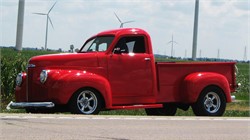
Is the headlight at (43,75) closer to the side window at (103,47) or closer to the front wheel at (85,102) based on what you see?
the front wheel at (85,102)

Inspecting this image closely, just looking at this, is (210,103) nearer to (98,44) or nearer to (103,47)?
(103,47)

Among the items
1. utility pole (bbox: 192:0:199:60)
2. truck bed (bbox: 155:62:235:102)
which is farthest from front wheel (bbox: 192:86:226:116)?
utility pole (bbox: 192:0:199:60)

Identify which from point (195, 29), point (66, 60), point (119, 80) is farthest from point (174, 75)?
point (195, 29)

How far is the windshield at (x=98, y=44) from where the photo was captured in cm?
1240

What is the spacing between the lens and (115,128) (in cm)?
883

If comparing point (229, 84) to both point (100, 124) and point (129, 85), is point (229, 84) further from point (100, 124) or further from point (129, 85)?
point (100, 124)

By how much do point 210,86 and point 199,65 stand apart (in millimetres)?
592

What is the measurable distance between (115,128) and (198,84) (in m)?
4.46

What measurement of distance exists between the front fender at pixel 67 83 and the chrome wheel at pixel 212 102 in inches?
113

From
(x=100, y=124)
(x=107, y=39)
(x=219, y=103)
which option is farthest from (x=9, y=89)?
(x=100, y=124)

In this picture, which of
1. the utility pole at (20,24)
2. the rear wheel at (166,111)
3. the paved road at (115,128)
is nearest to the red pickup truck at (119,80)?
the rear wheel at (166,111)

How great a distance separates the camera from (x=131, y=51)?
12438 mm

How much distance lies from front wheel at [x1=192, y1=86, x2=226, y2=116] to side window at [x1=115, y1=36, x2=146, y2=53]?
1.86 meters

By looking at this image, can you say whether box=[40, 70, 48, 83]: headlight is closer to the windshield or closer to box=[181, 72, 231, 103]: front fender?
the windshield
